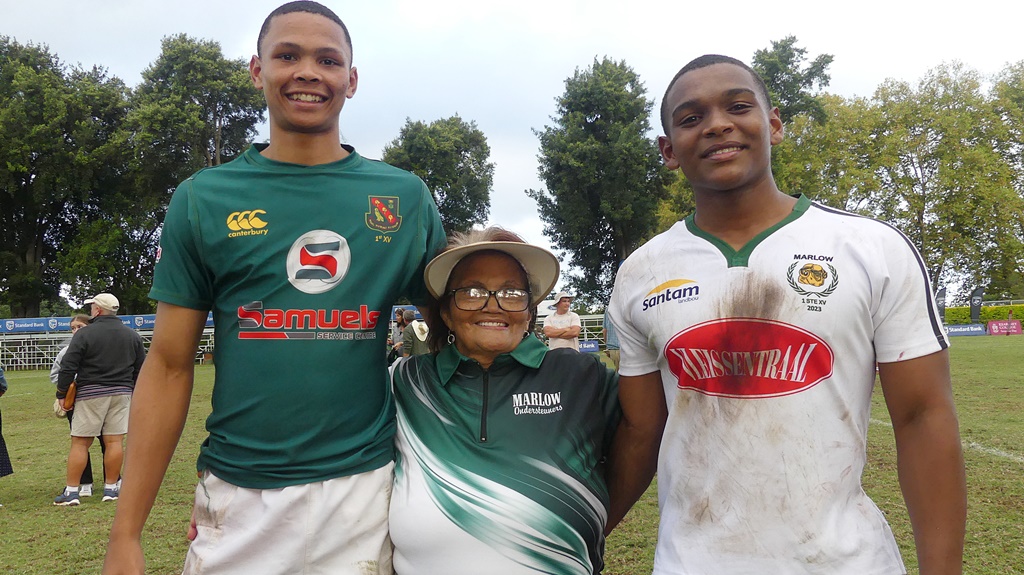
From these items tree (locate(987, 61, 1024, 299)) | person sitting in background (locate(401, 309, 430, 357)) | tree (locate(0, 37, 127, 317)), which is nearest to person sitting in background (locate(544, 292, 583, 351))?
person sitting in background (locate(401, 309, 430, 357))

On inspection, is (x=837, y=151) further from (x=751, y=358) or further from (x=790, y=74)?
(x=751, y=358)

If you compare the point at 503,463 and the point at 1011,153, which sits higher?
the point at 1011,153

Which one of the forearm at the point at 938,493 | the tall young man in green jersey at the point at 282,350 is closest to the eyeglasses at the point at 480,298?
the tall young man in green jersey at the point at 282,350

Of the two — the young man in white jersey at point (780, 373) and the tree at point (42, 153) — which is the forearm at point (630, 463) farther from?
the tree at point (42, 153)

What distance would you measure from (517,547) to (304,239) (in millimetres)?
1119

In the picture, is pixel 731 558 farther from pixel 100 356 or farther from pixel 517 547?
pixel 100 356

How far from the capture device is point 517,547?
2.14 m

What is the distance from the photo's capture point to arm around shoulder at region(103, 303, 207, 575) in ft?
6.66

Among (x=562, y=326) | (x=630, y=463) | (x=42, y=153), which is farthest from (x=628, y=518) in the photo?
(x=42, y=153)

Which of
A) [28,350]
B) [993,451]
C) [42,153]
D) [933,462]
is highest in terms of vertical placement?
[42,153]

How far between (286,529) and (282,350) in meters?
0.51

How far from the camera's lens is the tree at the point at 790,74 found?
101 ft

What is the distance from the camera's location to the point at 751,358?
192 cm

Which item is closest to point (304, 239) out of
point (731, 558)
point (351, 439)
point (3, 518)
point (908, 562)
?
point (351, 439)
